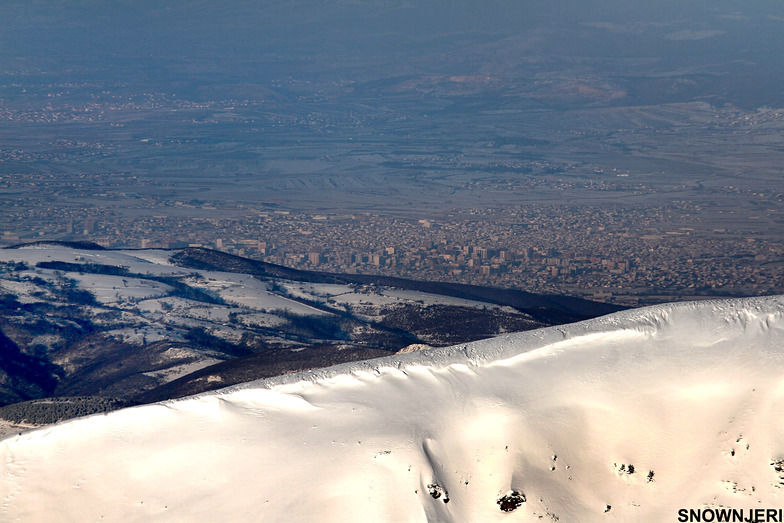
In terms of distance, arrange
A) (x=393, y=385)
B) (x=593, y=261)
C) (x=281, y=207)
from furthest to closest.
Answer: (x=281, y=207)
(x=593, y=261)
(x=393, y=385)

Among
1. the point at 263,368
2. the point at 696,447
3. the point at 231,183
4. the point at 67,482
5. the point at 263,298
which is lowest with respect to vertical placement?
the point at 231,183

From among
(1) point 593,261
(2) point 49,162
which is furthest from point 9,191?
(1) point 593,261

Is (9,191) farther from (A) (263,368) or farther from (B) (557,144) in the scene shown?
(A) (263,368)

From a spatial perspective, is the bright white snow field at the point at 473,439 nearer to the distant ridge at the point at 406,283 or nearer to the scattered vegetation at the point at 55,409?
the scattered vegetation at the point at 55,409

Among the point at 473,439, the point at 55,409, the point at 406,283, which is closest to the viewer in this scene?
the point at 473,439

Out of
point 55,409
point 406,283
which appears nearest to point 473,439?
point 55,409

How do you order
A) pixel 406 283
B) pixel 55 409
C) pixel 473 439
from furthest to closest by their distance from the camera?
pixel 406 283 → pixel 55 409 → pixel 473 439

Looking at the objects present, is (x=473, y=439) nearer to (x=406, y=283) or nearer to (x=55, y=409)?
(x=55, y=409)

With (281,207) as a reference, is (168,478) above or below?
above
